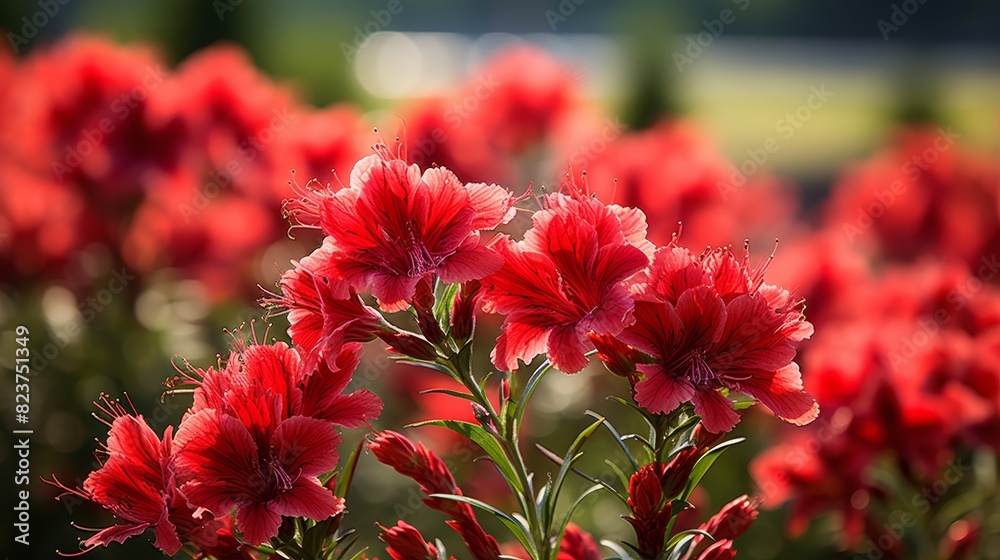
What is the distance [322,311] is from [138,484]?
28 cm

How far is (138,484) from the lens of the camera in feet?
4.01

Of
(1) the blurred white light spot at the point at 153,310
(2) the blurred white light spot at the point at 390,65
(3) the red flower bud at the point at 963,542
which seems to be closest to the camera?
(3) the red flower bud at the point at 963,542

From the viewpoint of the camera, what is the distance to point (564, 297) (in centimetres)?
118

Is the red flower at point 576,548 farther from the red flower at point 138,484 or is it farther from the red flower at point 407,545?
the red flower at point 138,484

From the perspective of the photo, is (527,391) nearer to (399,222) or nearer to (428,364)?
(428,364)

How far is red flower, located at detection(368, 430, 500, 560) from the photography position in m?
1.28

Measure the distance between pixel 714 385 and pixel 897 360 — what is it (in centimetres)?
115

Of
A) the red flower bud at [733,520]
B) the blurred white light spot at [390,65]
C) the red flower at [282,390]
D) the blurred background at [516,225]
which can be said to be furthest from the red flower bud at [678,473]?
the blurred white light spot at [390,65]

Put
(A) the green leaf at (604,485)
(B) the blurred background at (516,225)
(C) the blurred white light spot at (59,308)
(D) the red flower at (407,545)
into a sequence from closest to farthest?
(A) the green leaf at (604,485) → (D) the red flower at (407,545) → (B) the blurred background at (516,225) → (C) the blurred white light spot at (59,308)

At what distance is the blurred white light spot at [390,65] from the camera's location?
15.3 m

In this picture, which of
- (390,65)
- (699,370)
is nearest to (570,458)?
(699,370)

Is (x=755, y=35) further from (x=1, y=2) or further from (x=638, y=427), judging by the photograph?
(x=638, y=427)

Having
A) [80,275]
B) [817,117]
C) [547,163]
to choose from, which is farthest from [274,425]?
[817,117]

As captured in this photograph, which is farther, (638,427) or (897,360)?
(638,427)
